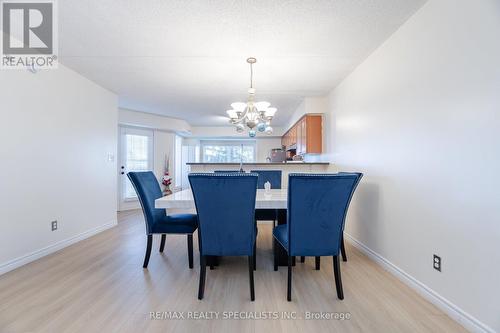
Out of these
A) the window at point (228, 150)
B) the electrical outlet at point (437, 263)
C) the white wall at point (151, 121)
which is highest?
the white wall at point (151, 121)

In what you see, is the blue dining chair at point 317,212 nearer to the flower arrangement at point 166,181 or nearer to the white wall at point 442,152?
the white wall at point 442,152

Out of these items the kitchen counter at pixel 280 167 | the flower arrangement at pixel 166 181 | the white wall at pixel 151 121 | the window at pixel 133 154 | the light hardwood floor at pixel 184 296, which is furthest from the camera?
the flower arrangement at pixel 166 181

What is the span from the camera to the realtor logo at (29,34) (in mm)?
1892

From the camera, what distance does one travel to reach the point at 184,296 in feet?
5.79

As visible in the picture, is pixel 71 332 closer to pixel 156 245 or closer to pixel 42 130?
pixel 156 245

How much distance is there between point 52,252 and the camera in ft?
8.70

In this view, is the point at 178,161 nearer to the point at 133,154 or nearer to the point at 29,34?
the point at 133,154

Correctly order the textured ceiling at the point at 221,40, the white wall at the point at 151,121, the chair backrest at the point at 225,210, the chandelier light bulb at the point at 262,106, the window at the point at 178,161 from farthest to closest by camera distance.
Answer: the window at the point at 178,161 → the white wall at the point at 151,121 → the chandelier light bulb at the point at 262,106 → the textured ceiling at the point at 221,40 → the chair backrest at the point at 225,210

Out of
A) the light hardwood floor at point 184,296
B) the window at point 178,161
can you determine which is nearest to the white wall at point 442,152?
the light hardwood floor at point 184,296

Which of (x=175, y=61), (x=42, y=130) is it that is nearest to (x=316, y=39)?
(x=175, y=61)

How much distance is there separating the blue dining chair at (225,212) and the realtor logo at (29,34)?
196 centimetres

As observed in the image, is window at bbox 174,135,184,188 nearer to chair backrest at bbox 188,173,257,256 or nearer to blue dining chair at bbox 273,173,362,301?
chair backrest at bbox 188,173,257,256

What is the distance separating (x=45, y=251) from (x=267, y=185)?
8.73 ft

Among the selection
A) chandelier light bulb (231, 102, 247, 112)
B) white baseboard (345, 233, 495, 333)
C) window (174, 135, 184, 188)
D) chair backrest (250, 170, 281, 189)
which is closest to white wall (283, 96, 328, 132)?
chair backrest (250, 170, 281, 189)
